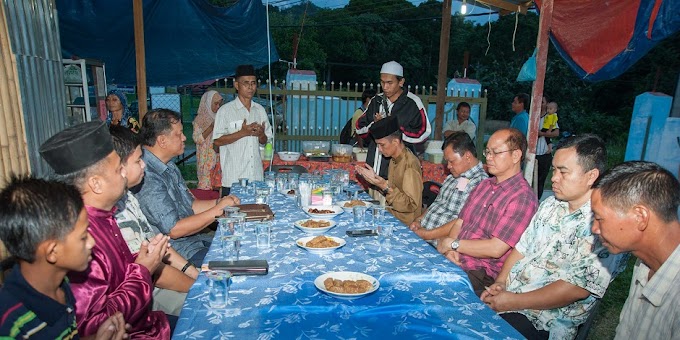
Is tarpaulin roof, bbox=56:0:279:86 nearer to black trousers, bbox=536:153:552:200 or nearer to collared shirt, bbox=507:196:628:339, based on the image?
black trousers, bbox=536:153:552:200

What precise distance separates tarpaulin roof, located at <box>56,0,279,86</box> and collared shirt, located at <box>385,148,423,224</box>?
595 centimetres

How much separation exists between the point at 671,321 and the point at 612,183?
A: 1.88 feet

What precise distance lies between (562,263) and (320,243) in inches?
56.5

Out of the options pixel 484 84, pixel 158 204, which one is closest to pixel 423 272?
pixel 158 204

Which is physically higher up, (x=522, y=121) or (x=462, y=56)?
(x=462, y=56)

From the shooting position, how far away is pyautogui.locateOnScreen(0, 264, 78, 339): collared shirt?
1354 millimetres

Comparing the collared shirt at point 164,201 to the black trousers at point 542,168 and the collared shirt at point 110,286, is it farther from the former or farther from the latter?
the black trousers at point 542,168

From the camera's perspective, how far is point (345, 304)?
6.20 ft

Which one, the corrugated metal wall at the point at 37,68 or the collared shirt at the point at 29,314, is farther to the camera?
the corrugated metal wall at the point at 37,68

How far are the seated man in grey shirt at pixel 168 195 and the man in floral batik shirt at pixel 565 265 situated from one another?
2.13 meters

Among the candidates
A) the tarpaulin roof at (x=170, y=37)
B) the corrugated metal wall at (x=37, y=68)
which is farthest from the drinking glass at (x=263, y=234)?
the tarpaulin roof at (x=170, y=37)

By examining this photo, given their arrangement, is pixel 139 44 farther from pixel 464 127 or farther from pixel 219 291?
pixel 464 127

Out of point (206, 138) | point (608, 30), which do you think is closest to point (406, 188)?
point (608, 30)

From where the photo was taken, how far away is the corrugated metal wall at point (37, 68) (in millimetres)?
3246
